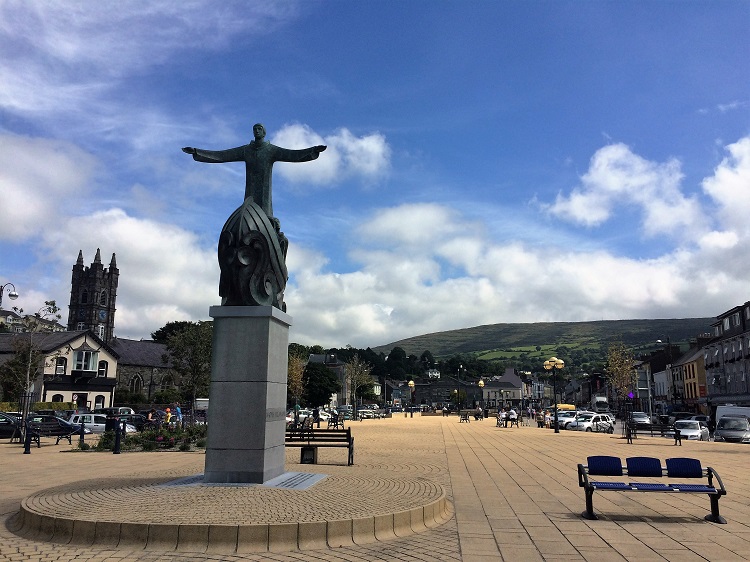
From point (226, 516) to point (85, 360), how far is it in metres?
63.1

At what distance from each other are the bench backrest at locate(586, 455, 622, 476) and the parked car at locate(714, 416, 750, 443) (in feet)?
89.5

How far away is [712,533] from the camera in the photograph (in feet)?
25.6

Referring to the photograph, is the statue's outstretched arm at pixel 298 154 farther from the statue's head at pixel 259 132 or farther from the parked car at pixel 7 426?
the parked car at pixel 7 426

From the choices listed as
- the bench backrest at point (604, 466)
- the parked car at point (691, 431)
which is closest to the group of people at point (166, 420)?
the bench backrest at point (604, 466)

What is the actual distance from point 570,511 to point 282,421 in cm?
512

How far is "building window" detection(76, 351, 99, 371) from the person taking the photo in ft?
204

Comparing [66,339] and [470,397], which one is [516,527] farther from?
[470,397]

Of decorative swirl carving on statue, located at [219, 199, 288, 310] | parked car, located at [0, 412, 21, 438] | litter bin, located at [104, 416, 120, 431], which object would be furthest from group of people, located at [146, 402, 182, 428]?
decorative swirl carving on statue, located at [219, 199, 288, 310]

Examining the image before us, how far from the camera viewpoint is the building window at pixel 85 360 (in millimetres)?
62156

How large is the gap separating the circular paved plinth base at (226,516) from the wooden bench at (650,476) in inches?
85.3

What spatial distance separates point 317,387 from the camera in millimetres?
92062

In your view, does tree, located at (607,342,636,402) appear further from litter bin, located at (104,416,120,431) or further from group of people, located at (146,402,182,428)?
litter bin, located at (104,416,120,431)

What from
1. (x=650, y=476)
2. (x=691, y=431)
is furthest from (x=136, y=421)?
(x=691, y=431)

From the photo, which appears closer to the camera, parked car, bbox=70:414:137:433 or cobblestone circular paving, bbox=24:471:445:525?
cobblestone circular paving, bbox=24:471:445:525
